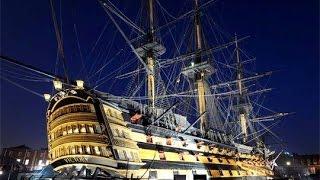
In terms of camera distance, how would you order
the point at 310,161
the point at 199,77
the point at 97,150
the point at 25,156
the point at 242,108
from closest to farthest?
the point at 97,150 < the point at 199,77 < the point at 242,108 < the point at 25,156 < the point at 310,161

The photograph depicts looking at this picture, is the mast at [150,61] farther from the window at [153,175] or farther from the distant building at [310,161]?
the distant building at [310,161]

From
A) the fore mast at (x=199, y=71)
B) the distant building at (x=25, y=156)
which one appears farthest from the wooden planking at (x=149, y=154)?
the distant building at (x=25, y=156)

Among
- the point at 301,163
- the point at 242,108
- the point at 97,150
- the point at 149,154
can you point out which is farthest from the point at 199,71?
the point at 301,163

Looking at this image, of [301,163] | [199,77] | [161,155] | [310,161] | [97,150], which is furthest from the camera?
[301,163]

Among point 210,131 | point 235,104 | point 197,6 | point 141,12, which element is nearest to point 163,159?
point 210,131

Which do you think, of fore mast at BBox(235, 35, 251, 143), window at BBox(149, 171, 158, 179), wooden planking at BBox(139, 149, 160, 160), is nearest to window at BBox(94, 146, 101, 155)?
wooden planking at BBox(139, 149, 160, 160)

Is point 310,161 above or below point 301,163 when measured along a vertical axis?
above

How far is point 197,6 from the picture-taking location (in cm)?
4722

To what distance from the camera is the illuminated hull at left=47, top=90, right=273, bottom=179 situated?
16734 millimetres

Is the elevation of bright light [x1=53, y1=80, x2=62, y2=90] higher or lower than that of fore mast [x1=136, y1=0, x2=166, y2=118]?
lower

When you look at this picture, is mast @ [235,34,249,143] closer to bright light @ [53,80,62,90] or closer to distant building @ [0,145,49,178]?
distant building @ [0,145,49,178]

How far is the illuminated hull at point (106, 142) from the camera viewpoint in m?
16.7

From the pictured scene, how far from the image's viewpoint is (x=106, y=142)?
17.0 metres

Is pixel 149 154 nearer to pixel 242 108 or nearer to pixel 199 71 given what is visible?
pixel 199 71
